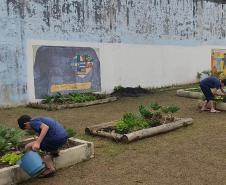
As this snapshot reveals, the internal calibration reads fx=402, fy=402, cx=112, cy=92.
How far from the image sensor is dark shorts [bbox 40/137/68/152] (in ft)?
20.6

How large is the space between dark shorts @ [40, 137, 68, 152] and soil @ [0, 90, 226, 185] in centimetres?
44

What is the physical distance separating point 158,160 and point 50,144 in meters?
1.98

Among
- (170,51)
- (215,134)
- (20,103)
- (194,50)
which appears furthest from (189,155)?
(194,50)

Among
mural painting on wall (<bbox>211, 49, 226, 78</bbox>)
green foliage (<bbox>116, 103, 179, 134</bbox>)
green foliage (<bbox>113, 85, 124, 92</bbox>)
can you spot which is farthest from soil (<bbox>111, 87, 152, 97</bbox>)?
mural painting on wall (<bbox>211, 49, 226, 78</bbox>)

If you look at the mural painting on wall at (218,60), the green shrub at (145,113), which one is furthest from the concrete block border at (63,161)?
the mural painting on wall at (218,60)

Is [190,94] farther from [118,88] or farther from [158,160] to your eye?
[158,160]

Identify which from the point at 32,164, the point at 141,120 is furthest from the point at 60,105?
the point at 32,164

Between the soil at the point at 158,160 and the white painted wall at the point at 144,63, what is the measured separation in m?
5.74

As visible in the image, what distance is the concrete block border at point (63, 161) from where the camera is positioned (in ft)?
19.4

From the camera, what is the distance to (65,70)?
15062mm

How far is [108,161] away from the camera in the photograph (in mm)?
→ 7066

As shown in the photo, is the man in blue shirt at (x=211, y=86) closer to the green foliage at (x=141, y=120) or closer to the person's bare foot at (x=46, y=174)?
the green foliage at (x=141, y=120)

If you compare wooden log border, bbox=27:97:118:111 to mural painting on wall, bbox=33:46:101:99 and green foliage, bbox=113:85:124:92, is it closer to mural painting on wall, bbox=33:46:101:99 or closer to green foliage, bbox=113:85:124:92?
mural painting on wall, bbox=33:46:101:99

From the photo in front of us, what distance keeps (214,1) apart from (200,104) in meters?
12.0
